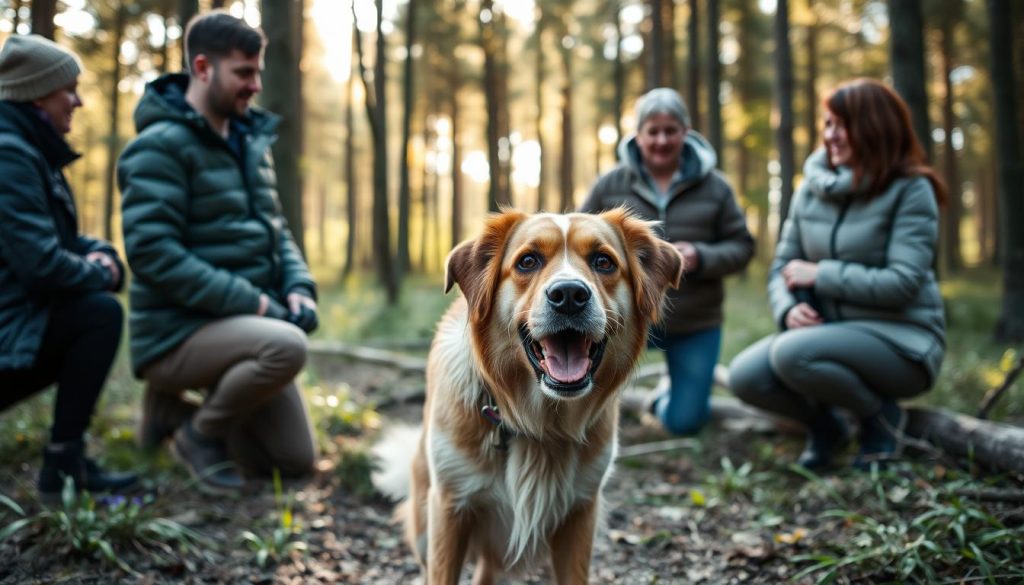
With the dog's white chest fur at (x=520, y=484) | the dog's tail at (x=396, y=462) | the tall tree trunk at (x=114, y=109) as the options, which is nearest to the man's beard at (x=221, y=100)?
the dog's tail at (x=396, y=462)

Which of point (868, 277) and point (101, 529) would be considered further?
point (868, 277)

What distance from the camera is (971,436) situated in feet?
12.1

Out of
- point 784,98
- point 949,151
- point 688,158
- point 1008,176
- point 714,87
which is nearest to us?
point 688,158

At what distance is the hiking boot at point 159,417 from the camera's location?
439 cm

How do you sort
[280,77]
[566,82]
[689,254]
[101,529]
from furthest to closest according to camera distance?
[566,82] → [280,77] → [689,254] → [101,529]

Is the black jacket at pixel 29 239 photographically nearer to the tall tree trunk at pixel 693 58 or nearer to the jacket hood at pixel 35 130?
the jacket hood at pixel 35 130

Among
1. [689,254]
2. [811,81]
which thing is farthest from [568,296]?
[811,81]

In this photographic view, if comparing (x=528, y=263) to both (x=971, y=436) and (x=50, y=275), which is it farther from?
(x=971, y=436)

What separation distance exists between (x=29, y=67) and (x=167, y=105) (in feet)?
2.22

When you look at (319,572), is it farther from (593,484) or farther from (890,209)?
(890,209)

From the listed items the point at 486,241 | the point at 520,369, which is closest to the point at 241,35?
the point at 486,241

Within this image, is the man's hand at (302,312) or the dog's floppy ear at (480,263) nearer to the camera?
the dog's floppy ear at (480,263)

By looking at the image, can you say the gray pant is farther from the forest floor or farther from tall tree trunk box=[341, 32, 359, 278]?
tall tree trunk box=[341, 32, 359, 278]

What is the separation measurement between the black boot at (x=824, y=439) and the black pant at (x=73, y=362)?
4.09m
